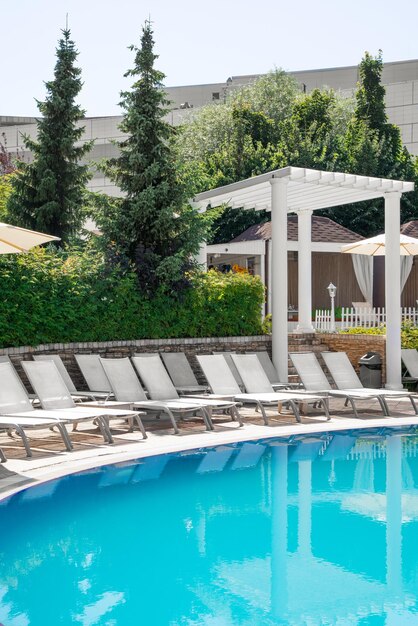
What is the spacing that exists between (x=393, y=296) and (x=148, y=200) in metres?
5.65

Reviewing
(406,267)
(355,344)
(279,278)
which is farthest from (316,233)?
(279,278)

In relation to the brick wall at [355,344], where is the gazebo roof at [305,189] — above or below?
above

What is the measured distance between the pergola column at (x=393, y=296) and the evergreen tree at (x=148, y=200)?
4.16 meters

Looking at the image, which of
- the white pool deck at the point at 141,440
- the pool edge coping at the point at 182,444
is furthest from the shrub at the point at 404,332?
the pool edge coping at the point at 182,444

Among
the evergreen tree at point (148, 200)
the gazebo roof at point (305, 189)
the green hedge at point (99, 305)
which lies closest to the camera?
the green hedge at point (99, 305)

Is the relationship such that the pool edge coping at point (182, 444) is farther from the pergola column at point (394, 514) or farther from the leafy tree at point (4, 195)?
the leafy tree at point (4, 195)

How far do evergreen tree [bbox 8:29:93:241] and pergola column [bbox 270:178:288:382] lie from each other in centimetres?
644

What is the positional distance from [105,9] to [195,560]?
47.5ft

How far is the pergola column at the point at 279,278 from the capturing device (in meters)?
17.4

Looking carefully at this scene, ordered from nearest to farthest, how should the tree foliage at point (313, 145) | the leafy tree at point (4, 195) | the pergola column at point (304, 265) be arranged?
the pergola column at point (304, 265)
the leafy tree at point (4, 195)
the tree foliage at point (313, 145)

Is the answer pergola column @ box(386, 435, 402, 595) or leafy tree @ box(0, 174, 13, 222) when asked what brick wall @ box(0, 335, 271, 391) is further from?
leafy tree @ box(0, 174, 13, 222)

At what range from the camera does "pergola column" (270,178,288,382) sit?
17.4 m

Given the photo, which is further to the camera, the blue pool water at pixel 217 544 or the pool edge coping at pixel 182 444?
the pool edge coping at pixel 182 444

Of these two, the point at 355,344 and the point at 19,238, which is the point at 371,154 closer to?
the point at 355,344
